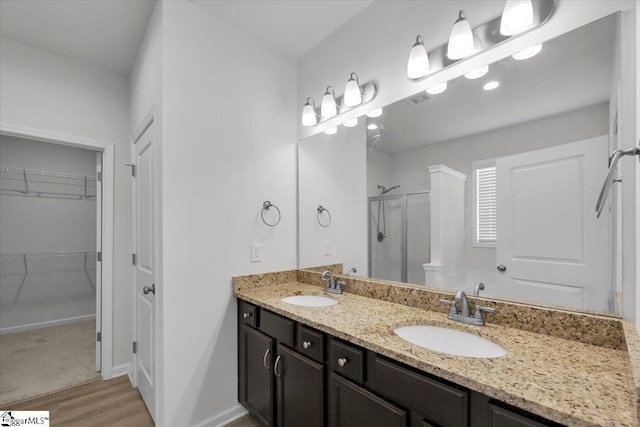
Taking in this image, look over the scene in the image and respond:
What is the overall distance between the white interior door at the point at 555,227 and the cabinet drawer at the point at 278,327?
3.45 feet

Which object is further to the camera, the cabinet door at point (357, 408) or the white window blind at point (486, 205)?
the white window blind at point (486, 205)

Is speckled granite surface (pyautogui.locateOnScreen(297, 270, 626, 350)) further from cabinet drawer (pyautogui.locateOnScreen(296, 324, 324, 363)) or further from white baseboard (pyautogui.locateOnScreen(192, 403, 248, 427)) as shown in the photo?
white baseboard (pyautogui.locateOnScreen(192, 403, 248, 427))

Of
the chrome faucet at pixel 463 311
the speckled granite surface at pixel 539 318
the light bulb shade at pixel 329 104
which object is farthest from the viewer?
the light bulb shade at pixel 329 104

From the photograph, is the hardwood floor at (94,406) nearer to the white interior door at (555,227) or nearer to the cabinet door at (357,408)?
the cabinet door at (357,408)

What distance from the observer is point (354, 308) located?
159 centimetres

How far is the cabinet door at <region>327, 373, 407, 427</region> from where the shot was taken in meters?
1.04

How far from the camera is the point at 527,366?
2.93 ft

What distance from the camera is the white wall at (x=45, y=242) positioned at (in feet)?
11.9

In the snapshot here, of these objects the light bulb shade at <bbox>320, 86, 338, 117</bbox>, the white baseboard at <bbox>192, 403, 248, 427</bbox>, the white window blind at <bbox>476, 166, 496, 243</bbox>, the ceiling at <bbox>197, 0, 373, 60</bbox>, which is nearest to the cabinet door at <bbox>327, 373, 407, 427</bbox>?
the white window blind at <bbox>476, 166, 496, 243</bbox>

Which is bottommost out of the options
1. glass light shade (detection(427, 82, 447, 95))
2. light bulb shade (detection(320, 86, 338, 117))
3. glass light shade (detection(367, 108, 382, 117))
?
glass light shade (detection(367, 108, 382, 117))

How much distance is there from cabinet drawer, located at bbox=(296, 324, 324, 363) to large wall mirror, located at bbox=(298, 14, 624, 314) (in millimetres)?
641

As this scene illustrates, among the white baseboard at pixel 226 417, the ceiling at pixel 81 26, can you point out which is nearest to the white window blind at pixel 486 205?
the white baseboard at pixel 226 417

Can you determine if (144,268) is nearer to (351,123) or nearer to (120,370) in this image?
(120,370)

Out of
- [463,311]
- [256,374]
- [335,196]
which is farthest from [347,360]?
[335,196]
